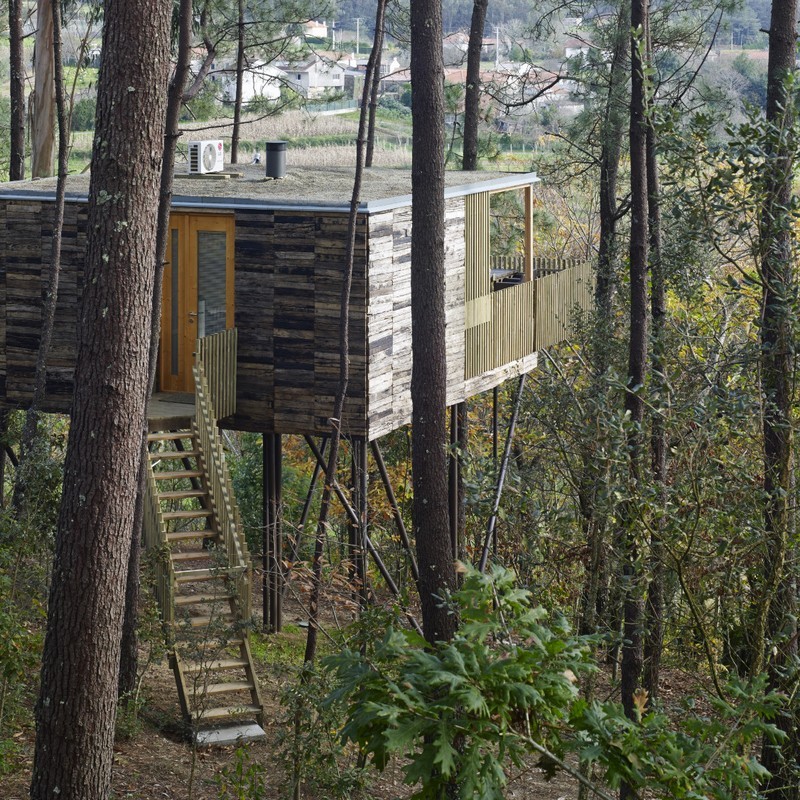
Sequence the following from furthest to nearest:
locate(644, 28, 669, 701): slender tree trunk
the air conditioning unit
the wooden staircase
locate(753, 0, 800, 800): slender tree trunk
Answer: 1. the air conditioning unit
2. the wooden staircase
3. locate(644, 28, 669, 701): slender tree trunk
4. locate(753, 0, 800, 800): slender tree trunk

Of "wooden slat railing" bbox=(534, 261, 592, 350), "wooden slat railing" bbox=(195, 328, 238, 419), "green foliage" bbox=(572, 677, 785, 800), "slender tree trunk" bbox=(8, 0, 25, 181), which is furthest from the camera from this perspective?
"wooden slat railing" bbox=(534, 261, 592, 350)

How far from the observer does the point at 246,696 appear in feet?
45.1

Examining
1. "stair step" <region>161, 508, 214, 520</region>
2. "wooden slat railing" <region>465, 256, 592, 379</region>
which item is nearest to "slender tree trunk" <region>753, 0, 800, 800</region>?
"stair step" <region>161, 508, 214, 520</region>

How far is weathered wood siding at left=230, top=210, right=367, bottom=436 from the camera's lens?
1283 cm

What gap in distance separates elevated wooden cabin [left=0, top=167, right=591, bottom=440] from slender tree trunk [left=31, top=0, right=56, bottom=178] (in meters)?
5.25

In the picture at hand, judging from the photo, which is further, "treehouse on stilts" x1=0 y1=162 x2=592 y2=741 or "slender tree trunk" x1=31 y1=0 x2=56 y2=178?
"slender tree trunk" x1=31 y1=0 x2=56 y2=178

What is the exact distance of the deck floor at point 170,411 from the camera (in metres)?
12.4

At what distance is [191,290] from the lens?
13688mm

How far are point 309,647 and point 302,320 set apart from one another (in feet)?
11.6

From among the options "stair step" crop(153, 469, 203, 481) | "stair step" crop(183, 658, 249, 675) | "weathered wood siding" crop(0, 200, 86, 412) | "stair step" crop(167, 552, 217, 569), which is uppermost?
"weathered wood siding" crop(0, 200, 86, 412)

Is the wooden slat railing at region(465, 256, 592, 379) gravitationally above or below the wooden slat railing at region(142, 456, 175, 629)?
above

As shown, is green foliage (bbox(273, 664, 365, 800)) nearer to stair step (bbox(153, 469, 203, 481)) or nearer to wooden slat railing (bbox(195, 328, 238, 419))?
stair step (bbox(153, 469, 203, 481))

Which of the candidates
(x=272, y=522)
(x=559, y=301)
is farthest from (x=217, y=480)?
(x=559, y=301)

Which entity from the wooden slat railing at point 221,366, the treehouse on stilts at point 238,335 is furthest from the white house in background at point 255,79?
the wooden slat railing at point 221,366
